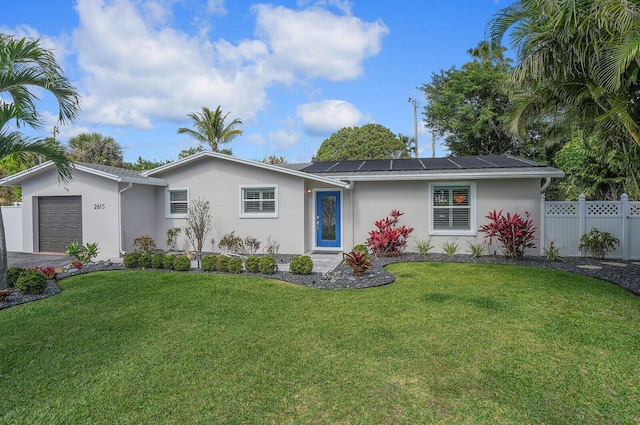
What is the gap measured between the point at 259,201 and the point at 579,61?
966 centimetres

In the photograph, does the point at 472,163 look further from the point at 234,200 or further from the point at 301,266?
the point at 234,200

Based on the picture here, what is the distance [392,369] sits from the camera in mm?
Result: 3789

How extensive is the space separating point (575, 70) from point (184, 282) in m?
9.94

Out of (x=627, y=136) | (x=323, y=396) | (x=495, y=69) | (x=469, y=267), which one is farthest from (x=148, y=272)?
(x=495, y=69)

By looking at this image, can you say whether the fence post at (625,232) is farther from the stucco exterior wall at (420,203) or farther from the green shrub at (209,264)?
the green shrub at (209,264)

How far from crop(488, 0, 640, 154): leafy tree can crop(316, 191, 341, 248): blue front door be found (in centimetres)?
641

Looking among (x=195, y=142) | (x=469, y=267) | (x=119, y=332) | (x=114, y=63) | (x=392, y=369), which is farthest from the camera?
(x=195, y=142)

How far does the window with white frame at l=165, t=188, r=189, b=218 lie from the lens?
518 inches

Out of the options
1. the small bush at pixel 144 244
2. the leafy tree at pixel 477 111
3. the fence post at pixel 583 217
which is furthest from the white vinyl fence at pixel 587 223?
the small bush at pixel 144 244

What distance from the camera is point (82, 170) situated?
12094 mm

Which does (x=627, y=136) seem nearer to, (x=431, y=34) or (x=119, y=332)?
(x=431, y=34)

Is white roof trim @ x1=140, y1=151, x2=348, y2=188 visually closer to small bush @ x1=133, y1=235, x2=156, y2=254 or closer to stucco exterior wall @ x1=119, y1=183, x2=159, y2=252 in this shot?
stucco exterior wall @ x1=119, y1=183, x2=159, y2=252

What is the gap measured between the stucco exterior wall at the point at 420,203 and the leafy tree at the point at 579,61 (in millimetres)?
2564

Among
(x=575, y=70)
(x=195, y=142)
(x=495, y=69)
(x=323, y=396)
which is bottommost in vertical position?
(x=323, y=396)
